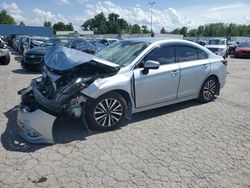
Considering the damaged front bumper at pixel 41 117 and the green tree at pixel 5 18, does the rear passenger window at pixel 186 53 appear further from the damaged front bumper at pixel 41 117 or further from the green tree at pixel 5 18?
the green tree at pixel 5 18

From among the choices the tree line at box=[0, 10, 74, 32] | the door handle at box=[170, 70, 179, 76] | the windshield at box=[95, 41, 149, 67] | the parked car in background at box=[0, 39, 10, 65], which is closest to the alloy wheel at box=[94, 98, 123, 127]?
the windshield at box=[95, 41, 149, 67]

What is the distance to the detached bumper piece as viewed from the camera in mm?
4184

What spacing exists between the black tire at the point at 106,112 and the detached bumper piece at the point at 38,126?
0.69 m

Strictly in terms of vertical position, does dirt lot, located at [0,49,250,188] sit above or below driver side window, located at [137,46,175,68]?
below

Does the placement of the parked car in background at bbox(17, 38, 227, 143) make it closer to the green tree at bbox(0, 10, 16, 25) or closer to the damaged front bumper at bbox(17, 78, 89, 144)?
the damaged front bumper at bbox(17, 78, 89, 144)

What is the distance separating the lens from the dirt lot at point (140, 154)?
3.41 m

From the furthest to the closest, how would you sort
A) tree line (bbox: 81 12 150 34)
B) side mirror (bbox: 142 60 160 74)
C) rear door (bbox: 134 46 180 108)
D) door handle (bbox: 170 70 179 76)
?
tree line (bbox: 81 12 150 34) < door handle (bbox: 170 70 179 76) < rear door (bbox: 134 46 180 108) < side mirror (bbox: 142 60 160 74)

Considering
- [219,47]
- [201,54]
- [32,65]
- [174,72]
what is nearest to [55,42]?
[32,65]

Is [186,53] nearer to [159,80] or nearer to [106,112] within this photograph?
[159,80]

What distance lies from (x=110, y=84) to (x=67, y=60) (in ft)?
2.85

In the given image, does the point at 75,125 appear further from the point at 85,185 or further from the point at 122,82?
the point at 85,185

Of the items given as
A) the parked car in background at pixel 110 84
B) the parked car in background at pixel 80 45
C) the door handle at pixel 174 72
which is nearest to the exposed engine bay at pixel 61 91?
the parked car in background at pixel 110 84

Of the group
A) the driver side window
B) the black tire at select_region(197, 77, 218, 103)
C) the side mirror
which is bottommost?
the black tire at select_region(197, 77, 218, 103)

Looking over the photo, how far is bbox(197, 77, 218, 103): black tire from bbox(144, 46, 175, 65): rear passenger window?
1334mm
